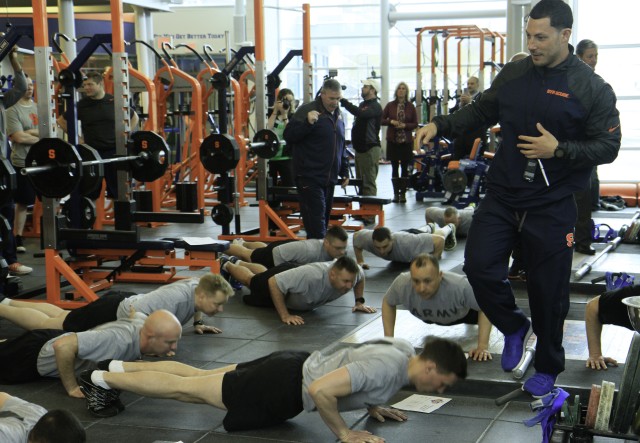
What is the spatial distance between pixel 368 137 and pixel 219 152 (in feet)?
10.9

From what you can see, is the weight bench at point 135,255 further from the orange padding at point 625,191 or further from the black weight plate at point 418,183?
the orange padding at point 625,191

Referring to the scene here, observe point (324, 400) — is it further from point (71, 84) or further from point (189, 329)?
point (71, 84)

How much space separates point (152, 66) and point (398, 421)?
14513 millimetres

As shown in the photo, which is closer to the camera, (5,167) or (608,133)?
(608,133)

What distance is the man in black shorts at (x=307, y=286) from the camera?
5.37m

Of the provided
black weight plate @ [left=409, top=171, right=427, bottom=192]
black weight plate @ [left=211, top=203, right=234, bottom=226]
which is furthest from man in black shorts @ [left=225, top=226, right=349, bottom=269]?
black weight plate @ [left=409, top=171, right=427, bottom=192]

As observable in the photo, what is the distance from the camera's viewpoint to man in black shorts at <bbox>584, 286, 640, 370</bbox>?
4.08 meters

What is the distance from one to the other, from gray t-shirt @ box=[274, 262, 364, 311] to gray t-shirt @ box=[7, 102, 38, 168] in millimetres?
3305

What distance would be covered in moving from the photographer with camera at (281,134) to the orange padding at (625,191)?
178 inches

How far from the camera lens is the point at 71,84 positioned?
6.29 m

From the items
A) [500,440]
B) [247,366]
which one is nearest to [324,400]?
[247,366]

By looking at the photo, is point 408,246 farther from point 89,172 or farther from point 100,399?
point 100,399

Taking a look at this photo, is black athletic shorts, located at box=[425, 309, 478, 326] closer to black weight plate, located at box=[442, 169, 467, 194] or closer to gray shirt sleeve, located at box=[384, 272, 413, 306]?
gray shirt sleeve, located at box=[384, 272, 413, 306]

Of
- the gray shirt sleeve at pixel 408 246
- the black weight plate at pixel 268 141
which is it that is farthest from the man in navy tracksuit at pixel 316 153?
the black weight plate at pixel 268 141
